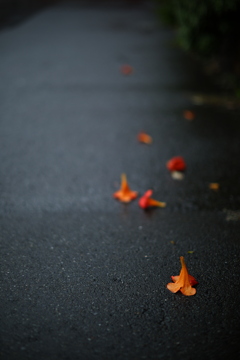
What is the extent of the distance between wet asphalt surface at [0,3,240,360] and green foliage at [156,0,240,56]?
0.61 metres

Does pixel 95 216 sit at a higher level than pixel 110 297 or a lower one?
lower

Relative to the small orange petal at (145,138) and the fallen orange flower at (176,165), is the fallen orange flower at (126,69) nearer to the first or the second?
the small orange petal at (145,138)

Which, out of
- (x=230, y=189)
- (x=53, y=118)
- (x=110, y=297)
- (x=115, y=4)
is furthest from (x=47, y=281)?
(x=115, y=4)

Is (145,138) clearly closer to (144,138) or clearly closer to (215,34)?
(144,138)

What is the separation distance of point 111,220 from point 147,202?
0.34 meters

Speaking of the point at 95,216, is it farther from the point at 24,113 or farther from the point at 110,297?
the point at 24,113

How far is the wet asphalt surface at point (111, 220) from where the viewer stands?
236 cm

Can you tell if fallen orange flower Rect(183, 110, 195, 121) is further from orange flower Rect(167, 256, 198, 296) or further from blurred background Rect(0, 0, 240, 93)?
orange flower Rect(167, 256, 198, 296)

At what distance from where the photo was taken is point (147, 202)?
3.65m

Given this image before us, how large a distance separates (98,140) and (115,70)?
308 centimetres

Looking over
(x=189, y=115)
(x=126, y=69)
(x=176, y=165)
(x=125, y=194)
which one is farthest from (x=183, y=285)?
(x=126, y=69)

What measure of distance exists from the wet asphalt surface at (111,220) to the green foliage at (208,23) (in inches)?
23.9

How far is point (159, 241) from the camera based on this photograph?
3.22 meters

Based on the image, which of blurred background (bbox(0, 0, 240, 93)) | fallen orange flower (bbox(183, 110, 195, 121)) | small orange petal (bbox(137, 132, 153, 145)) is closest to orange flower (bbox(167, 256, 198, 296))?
small orange petal (bbox(137, 132, 153, 145))
